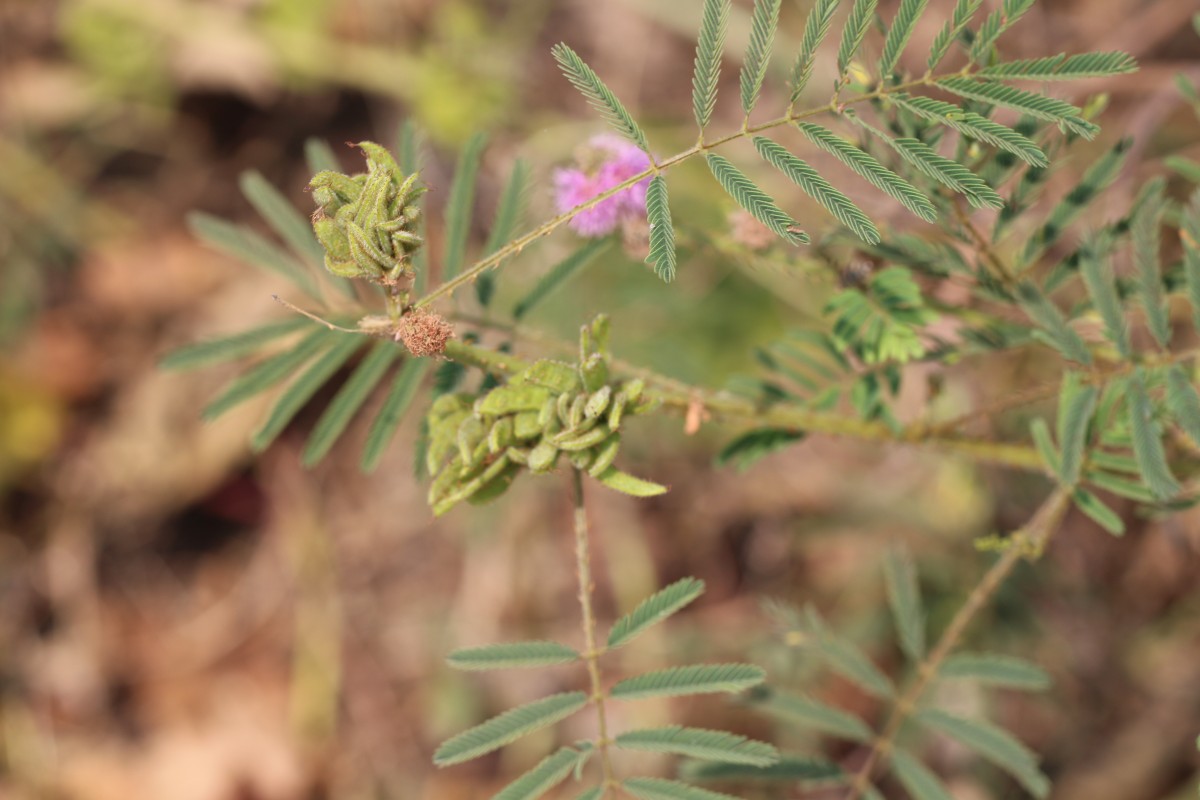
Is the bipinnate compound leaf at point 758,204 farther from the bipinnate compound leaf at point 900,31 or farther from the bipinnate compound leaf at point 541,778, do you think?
the bipinnate compound leaf at point 541,778

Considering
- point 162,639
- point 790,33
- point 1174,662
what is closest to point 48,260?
point 162,639

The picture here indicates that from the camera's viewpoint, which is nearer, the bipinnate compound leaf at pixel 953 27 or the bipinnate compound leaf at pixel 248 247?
the bipinnate compound leaf at pixel 953 27

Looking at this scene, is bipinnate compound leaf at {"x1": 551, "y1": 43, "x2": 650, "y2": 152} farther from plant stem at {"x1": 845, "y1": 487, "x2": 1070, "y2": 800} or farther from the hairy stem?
plant stem at {"x1": 845, "y1": 487, "x2": 1070, "y2": 800}

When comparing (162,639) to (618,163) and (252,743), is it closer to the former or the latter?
(252,743)

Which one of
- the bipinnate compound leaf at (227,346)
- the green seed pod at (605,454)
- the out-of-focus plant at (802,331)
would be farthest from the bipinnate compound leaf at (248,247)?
the green seed pod at (605,454)

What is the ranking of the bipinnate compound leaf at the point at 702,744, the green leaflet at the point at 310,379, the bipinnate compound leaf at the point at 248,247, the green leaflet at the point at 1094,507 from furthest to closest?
the bipinnate compound leaf at the point at 248,247 < the green leaflet at the point at 310,379 < the green leaflet at the point at 1094,507 < the bipinnate compound leaf at the point at 702,744
